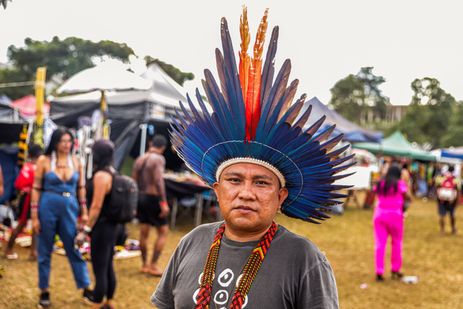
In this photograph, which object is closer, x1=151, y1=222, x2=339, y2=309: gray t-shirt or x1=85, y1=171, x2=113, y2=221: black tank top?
x1=151, y1=222, x2=339, y2=309: gray t-shirt

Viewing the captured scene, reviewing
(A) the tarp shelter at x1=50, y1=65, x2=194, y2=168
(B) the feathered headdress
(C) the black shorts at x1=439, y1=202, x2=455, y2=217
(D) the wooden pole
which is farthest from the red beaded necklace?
(C) the black shorts at x1=439, y1=202, x2=455, y2=217

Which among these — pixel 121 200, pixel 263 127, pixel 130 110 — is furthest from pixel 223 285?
pixel 130 110

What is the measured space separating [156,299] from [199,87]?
0.97 metres

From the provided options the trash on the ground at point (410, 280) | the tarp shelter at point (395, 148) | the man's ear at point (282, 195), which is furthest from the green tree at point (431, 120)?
the man's ear at point (282, 195)

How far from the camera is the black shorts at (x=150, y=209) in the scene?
6.53 meters

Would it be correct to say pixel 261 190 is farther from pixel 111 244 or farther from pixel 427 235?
pixel 427 235

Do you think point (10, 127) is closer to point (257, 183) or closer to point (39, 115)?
point (39, 115)

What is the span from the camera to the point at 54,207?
486 centimetres

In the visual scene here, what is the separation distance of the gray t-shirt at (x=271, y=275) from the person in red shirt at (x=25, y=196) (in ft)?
17.8

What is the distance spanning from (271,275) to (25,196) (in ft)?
20.2

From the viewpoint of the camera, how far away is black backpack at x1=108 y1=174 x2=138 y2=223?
14.7ft

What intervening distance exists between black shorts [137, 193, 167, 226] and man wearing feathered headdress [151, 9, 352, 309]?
14.8 feet

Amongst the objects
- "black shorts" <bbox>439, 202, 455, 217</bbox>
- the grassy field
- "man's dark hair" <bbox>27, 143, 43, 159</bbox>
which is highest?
"man's dark hair" <bbox>27, 143, 43, 159</bbox>

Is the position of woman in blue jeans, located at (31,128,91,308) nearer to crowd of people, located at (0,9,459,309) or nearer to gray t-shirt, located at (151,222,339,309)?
crowd of people, located at (0,9,459,309)
